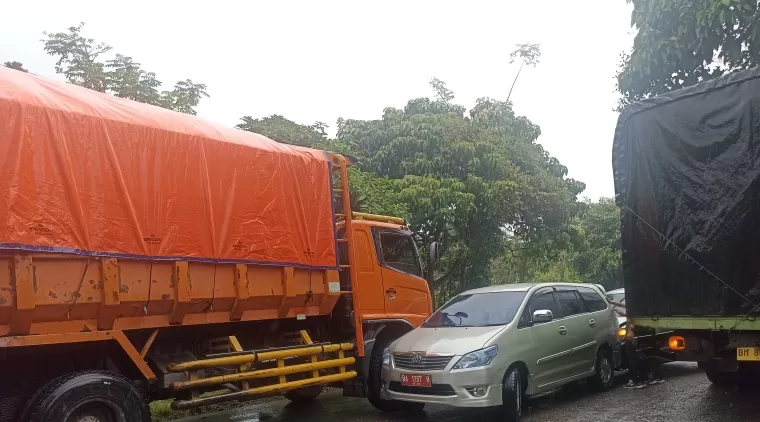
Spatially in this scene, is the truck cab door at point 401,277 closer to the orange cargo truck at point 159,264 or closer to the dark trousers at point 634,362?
the orange cargo truck at point 159,264

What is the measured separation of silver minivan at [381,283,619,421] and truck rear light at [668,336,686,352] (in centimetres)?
143

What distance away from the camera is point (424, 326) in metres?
8.30

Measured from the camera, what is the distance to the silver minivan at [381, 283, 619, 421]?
6.95 m

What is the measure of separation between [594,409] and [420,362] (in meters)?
2.35

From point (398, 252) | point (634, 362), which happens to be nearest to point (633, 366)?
point (634, 362)

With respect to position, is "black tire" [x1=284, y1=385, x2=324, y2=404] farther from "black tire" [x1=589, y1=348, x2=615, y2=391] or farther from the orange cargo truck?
"black tire" [x1=589, y1=348, x2=615, y2=391]

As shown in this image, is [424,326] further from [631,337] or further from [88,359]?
[88,359]

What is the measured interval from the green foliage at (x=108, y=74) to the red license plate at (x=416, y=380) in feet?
24.8

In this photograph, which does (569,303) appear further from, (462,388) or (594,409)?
(462,388)

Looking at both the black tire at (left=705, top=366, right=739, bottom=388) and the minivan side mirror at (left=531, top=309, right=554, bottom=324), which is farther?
the black tire at (left=705, top=366, right=739, bottom=388)

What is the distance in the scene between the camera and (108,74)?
1191 cm

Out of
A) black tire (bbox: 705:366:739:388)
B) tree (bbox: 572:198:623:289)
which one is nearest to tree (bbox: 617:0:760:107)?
black tire (bbox: 705:366:739:388)

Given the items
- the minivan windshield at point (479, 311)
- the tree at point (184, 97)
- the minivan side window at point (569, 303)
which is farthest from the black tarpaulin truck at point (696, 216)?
the tree at point (184, 97)

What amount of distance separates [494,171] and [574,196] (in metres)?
3.38
